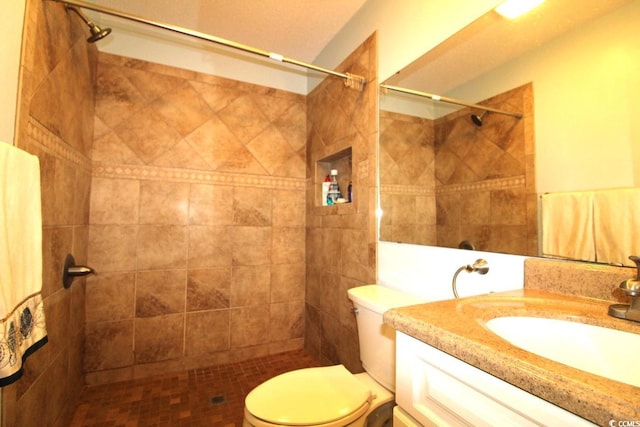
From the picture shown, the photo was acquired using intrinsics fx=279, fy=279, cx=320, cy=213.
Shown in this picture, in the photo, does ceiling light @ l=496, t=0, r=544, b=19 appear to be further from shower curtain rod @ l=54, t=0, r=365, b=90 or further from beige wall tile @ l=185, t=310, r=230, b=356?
beige wall tile @ l=185, t=310, r=230, b=356

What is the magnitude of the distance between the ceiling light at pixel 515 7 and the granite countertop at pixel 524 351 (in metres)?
0.90

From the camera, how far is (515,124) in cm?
94

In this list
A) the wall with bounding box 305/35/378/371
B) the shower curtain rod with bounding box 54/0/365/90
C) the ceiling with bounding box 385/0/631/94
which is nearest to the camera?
the ceiling with bounding box 385/0/631/94

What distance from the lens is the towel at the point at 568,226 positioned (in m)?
0.76

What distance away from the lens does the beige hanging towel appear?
2.25 ft

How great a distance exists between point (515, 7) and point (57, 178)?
195 cm

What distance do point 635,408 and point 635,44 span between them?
86cm

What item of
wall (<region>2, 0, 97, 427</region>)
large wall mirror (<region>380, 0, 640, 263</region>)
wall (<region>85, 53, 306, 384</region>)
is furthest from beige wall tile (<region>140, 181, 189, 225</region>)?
large wall mirror (<region>380, 0, 640, 263</region>)

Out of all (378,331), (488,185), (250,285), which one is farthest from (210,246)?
(488,185)

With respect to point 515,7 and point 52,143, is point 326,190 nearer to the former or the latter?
point 515,7

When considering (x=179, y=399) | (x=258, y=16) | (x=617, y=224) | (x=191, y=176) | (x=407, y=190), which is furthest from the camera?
(x=191, y=176)

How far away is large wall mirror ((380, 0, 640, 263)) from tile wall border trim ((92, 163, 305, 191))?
42.3 inches

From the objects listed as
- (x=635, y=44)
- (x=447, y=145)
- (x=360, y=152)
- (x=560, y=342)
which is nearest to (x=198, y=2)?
(x=360, y=152)

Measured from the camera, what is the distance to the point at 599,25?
759mm
